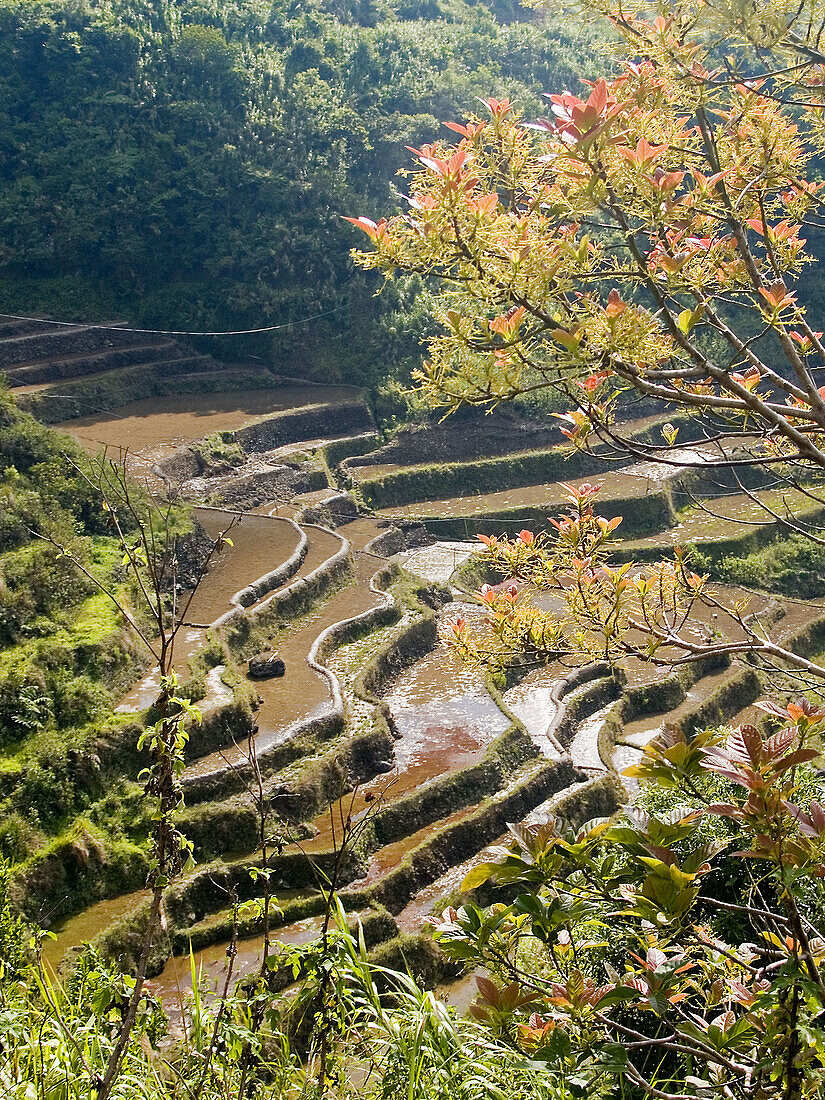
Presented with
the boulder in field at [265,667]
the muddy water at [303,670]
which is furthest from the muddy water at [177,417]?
the boulder in field at [265,667]

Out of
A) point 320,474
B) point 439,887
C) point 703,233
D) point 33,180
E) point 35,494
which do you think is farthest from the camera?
point 33,180

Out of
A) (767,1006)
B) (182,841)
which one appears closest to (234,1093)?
(182,841)

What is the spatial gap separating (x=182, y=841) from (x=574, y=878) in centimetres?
102

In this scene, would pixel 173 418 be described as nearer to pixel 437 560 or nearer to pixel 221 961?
pixel 437 560

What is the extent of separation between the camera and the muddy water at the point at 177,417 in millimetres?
19422

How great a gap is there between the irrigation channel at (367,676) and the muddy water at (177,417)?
9 cm

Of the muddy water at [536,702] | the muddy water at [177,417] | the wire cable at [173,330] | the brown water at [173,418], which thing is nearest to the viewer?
the muddy water at [536,702]

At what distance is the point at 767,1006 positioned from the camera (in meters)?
1.93

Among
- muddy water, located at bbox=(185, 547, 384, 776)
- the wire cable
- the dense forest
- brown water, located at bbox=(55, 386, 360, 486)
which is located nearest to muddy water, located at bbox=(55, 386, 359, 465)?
brown water, located at bbox=(55, 386, 360, 486)

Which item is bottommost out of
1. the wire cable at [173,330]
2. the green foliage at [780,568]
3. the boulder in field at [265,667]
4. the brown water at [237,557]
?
the green foliage at [780,568]


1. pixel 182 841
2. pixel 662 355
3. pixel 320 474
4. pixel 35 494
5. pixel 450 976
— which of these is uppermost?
pixel 662 355

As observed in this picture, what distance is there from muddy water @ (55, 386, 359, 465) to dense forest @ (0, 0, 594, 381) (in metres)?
2.11

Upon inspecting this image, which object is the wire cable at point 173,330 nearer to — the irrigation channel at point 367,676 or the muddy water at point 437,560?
the irrigation channel at point 367,676

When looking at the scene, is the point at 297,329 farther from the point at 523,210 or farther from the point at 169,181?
the point at 523,210
